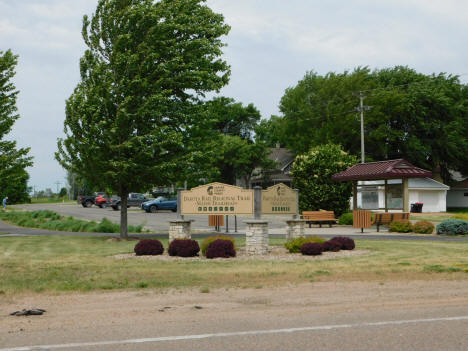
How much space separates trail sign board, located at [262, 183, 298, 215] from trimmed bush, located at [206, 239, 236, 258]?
262 cm

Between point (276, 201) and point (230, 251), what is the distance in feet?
10.5

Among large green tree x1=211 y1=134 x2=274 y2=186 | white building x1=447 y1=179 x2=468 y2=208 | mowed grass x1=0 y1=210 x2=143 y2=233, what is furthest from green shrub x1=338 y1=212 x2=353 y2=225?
white building x1=447 y1=179 x2=468 y2=208

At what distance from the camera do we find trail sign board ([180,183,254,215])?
16047 millimetres

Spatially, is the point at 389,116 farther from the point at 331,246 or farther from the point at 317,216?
the point at 331,246

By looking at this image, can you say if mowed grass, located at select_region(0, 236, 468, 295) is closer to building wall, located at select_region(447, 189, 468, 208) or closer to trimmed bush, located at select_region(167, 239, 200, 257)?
trimmed bush, located at select_region(167, 239, 200, 257)

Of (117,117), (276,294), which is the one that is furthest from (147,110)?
(276,294)

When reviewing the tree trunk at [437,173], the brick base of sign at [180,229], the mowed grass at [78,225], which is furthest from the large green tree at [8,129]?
the tree trunk at [437,173]

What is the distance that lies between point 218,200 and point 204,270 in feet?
15.6

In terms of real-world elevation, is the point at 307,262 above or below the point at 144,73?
below

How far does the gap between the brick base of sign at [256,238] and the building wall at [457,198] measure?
5335 centimetres

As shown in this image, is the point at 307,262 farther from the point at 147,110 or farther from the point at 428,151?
the point at 428,151

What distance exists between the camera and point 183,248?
47.6 feet

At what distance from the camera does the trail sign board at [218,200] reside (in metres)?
16.0

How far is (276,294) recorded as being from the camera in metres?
8.88
